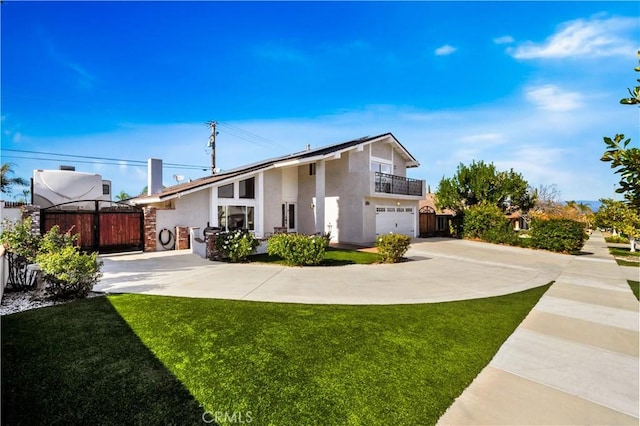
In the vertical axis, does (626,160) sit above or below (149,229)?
above

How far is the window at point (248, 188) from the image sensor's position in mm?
17766

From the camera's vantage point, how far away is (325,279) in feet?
31.4

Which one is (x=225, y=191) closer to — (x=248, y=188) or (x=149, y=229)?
(x=248, y=188)

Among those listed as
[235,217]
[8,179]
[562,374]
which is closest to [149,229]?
[235,217]

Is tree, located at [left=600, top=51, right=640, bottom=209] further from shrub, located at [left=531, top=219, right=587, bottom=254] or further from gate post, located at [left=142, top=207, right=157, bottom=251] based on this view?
shrub, located at [left=531, top=219, right=587, bottom=254]

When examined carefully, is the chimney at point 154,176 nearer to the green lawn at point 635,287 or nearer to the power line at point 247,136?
the power line at point 247,136

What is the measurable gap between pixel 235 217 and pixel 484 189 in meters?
20.6

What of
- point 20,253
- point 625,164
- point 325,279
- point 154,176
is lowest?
point 325,279

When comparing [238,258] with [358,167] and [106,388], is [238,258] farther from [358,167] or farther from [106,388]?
[358,167]

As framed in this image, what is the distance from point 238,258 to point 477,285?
29.3 feet

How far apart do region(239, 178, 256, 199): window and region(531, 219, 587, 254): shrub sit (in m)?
18.5

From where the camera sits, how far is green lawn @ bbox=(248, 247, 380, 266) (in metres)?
12.8

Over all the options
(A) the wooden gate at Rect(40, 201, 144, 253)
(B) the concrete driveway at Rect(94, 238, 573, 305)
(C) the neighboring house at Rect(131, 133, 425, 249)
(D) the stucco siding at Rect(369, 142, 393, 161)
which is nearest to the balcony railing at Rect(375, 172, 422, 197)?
(C) the neighboring house at Rect(131, 133, 425, 249)

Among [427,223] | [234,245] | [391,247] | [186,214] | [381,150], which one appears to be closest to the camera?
[234,245]
